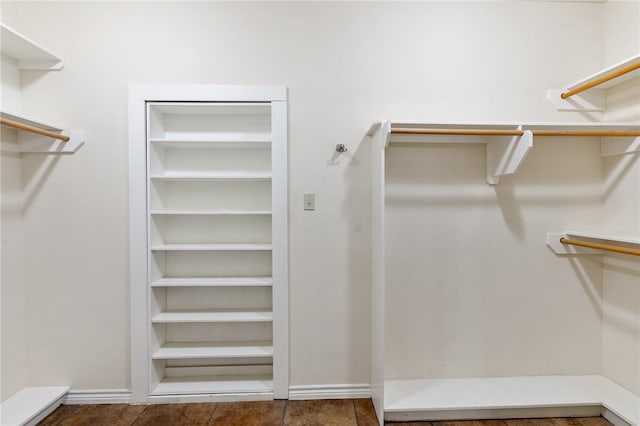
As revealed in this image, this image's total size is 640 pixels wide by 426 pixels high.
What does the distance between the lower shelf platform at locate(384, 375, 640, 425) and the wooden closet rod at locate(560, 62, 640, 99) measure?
1.70 metres

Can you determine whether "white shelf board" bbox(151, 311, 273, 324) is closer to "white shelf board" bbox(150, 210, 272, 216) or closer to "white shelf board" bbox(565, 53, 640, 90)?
"white shelf board" bbox(150, 210, 272, 216)

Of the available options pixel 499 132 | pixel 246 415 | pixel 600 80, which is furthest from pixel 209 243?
pixel 600 80

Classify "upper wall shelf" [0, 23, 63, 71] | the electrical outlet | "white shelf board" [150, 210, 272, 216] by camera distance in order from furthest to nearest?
the electrical outlet < "white shelf board" [150, 210, 272, 216] < "upper wall shelf" [0, 23, 63, 71]

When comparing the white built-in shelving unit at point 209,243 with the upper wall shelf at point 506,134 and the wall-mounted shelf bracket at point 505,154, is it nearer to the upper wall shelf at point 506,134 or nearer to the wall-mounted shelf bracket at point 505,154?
the upper wall shelf at point 506,134

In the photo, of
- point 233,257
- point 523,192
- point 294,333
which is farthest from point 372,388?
point 523,192

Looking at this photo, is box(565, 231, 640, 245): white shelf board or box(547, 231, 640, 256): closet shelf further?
box(547, 231, 640, 256): closet shelf

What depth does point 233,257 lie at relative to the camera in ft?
7.19

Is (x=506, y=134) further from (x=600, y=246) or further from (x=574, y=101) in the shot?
(x=600, y=246)

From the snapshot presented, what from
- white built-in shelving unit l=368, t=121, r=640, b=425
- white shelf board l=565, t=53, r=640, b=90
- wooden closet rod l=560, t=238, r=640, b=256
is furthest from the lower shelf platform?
white shelf board l=565, t=53, r=640, b=90

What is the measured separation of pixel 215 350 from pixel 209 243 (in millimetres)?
638

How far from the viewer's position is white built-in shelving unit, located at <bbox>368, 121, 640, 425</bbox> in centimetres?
184

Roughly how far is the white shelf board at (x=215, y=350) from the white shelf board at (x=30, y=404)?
0.57 metres

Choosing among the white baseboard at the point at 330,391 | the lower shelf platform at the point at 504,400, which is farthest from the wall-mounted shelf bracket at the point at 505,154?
the white baseboard at the point at 330,391

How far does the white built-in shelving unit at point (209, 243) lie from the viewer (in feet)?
6.66
